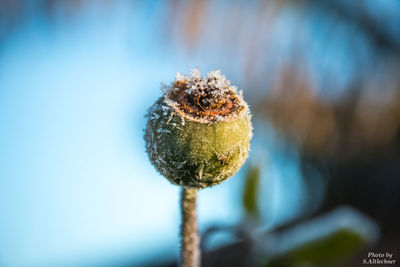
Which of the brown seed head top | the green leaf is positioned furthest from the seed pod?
the green leaf

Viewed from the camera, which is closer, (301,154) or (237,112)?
(237,112)

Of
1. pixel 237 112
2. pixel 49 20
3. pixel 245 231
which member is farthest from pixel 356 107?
pixel 237 112

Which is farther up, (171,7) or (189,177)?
(171,7)

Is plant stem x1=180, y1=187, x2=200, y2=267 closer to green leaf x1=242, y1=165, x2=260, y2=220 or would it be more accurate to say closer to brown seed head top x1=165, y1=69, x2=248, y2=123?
brown seed head top x1=165, y1=69, x2=248, y2=123

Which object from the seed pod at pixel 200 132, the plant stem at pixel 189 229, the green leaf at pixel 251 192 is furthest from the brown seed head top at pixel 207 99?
the green leaf at pixel 251 192

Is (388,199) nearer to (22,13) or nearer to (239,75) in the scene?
(239,75)

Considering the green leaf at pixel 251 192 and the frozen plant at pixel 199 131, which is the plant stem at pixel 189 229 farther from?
the green leaf at pixel 251 192

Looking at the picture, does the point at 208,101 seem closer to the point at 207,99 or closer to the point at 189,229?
the point at 207,99
